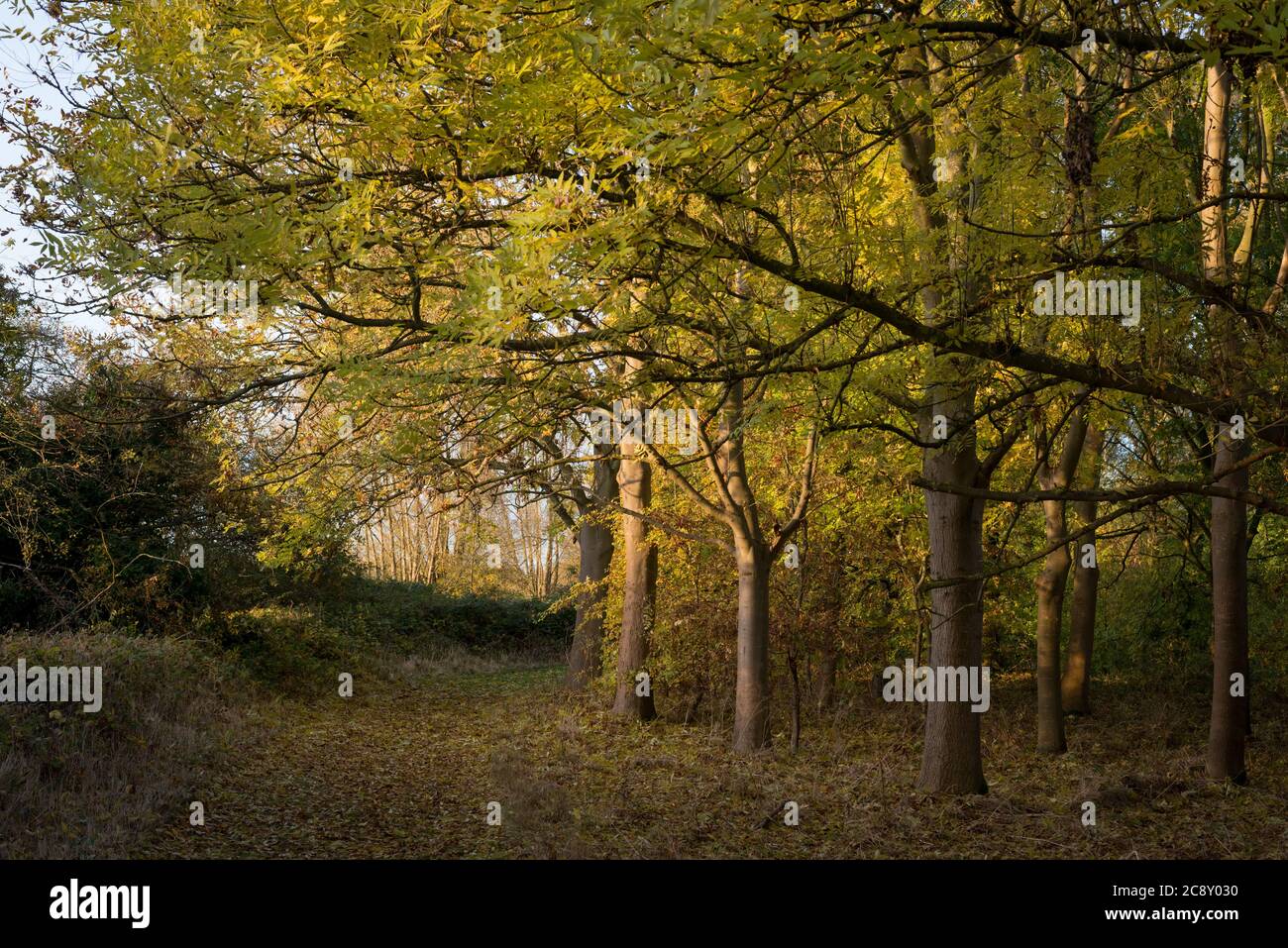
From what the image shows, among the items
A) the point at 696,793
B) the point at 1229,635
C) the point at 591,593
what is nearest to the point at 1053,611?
the point at 1229,635

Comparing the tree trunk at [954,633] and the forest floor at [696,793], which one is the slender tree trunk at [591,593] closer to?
the forest floor at [696,793]

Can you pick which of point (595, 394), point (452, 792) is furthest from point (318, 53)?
point (452, 792)

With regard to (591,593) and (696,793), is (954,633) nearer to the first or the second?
(696,793)

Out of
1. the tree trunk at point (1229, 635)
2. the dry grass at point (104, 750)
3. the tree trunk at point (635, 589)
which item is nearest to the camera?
the dry grass at point (104, 750)

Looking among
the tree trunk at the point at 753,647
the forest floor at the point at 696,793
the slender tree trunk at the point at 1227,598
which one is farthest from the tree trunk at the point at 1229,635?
the tree trunk at the point at 753,647

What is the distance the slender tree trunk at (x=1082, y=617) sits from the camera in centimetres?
1407

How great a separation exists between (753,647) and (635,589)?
312 centimetres

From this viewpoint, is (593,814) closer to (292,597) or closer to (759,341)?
(759,341)

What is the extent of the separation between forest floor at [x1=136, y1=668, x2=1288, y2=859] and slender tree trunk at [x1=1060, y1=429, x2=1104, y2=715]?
66 centimetres

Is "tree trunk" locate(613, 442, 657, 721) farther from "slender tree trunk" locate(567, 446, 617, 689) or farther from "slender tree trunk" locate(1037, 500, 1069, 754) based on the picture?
"slender tree trunk" locate(1037, 500, 1069, 754)

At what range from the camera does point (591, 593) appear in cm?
1864

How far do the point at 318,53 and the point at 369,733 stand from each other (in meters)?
10.1

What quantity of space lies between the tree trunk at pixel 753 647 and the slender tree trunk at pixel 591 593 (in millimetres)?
5602

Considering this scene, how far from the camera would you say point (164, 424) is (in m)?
14.1
